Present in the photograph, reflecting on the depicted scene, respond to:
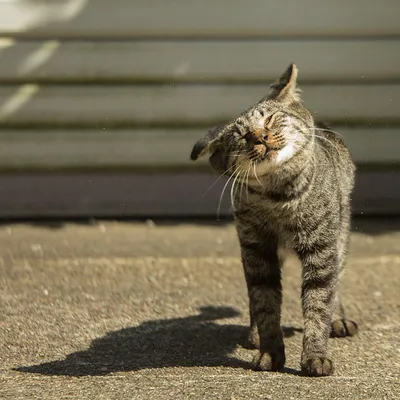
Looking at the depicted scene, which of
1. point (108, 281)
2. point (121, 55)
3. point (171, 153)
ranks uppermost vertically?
point (121, 55)

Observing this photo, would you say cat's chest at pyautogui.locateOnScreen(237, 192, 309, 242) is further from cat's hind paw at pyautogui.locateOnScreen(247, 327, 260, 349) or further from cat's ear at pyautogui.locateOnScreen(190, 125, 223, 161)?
cat's hind paw at pyautogui.locateOnScreen(247, 327, 260, 349)

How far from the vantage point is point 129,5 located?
26.9ft

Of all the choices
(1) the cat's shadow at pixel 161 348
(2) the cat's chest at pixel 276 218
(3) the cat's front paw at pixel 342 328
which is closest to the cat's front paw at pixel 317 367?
(1) the cat's shadow at pixel 161 348

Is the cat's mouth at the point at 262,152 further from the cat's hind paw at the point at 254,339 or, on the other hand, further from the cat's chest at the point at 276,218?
the cat's hind paw at the point at 254,339

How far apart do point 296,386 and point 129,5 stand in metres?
4.56

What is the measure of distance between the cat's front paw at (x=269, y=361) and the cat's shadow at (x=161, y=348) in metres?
0.11

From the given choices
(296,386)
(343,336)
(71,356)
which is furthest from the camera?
(343,336)

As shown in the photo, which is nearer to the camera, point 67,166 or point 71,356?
point 71,356

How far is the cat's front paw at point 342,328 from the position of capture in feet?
18.5

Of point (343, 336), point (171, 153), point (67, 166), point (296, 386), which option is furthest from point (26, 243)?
point (296, 386)

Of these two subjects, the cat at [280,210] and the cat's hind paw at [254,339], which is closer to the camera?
the cat at [280,210]

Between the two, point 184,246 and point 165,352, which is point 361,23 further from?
point 165,352

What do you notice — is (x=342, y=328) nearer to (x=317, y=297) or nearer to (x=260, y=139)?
(x=317, y=297)

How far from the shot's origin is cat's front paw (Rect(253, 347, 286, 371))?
488 centimetres
